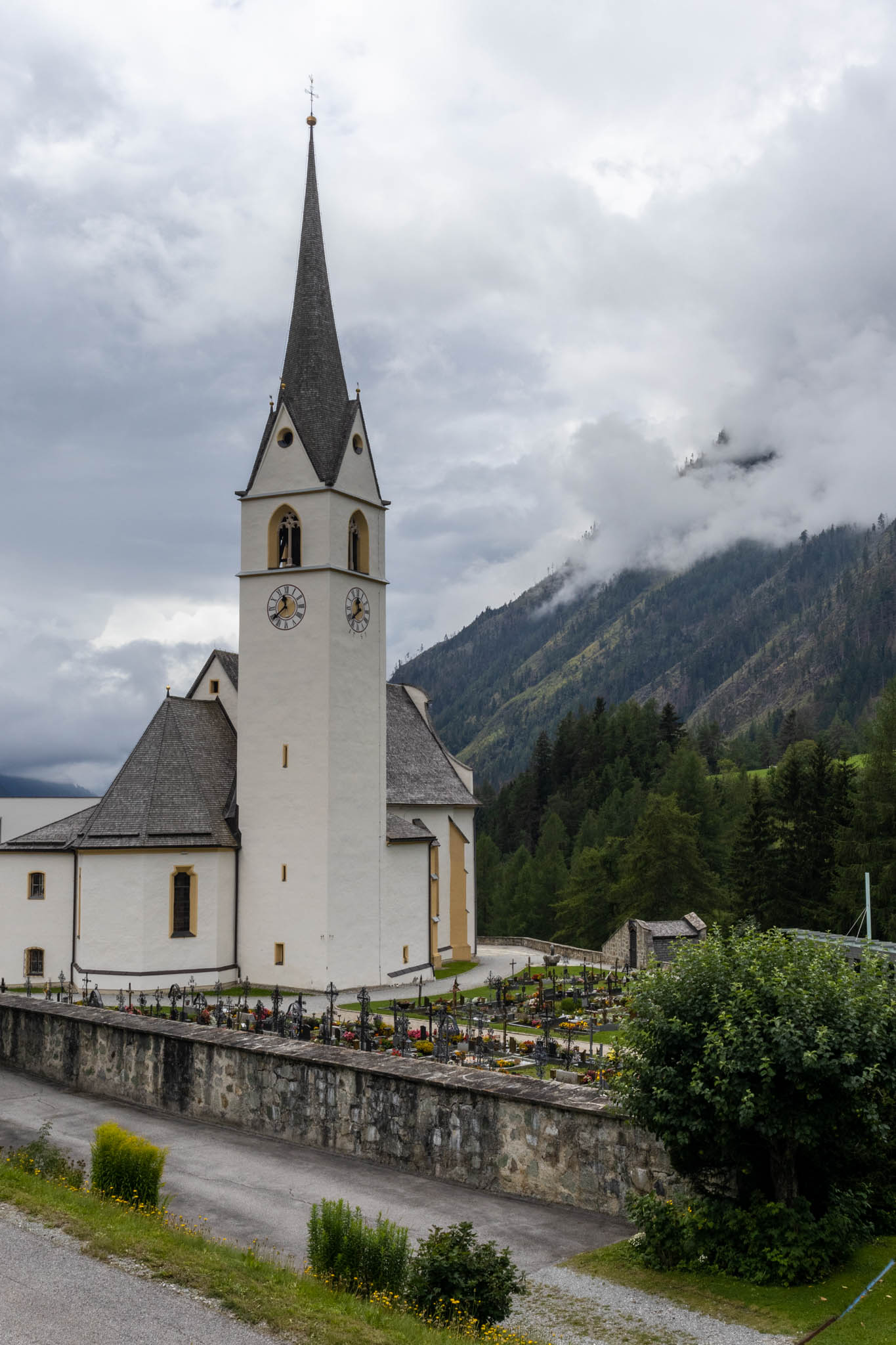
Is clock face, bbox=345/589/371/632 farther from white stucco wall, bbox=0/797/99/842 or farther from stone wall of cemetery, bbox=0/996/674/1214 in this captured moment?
stone wall of cemetery, bbox=0/996/674/1214

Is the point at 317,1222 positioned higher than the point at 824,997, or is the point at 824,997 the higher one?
the point at 824,997

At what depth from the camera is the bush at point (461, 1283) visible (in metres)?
8.89

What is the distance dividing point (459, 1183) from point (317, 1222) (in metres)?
3.74

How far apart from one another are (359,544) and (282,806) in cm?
1026

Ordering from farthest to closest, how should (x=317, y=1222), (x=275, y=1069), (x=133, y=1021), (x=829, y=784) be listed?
1. (x=829, y=784)
2. (x=133, y=1021)
3. (x=275, y=1069)
4. (x=317, y=1222)

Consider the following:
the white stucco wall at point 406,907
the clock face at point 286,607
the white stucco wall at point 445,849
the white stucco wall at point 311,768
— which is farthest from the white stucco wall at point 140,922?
the white stucco wall at point 445,849

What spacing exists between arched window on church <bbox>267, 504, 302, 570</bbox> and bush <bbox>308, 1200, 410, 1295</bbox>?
31.8 metres

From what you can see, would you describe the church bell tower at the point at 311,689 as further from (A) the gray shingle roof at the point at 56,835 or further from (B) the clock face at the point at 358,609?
(A) the gray shingle roof at the point at 56,835

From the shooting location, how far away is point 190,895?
125 feet

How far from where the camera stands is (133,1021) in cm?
1705

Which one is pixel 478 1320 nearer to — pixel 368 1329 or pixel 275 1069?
pixel 368 1329

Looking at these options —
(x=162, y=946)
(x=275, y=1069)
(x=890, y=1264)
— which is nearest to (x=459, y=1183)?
(x=275, y=1069)

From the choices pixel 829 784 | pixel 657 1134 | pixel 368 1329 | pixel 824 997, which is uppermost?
pixel 829 784

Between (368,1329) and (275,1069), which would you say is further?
(275,1069)
